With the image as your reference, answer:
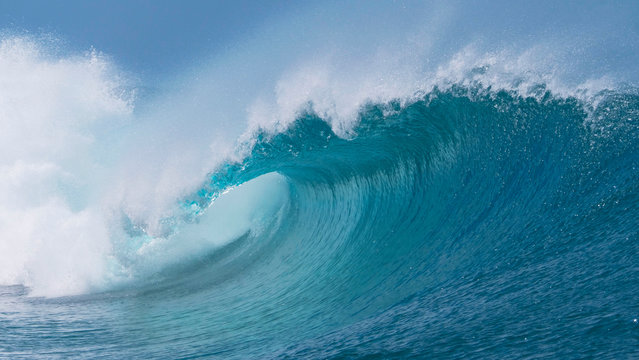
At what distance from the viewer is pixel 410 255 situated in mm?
5926

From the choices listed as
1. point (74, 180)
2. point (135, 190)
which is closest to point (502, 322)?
point (135, 190)

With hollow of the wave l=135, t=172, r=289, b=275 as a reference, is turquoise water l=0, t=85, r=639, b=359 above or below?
below

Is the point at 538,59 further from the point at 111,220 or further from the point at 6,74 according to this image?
the point at 6,74

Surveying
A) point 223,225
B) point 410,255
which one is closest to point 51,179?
point 223,225

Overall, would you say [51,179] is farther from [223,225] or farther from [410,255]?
[410,255]

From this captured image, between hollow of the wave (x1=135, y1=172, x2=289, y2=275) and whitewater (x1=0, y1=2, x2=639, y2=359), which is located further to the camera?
hollow of the wave (x1=135, y1=172, x2=289, y2=275)

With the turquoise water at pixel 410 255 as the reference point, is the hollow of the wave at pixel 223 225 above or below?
above

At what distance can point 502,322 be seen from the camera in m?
3.34

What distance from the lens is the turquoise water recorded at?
3.47m

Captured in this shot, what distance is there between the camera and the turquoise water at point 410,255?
3475 millimetres

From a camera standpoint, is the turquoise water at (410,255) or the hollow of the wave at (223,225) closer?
the turquoise water at (410,255)

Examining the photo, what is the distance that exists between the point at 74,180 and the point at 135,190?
5.05 meters

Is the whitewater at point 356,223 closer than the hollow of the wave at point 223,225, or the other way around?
the whitewater at point 356,223

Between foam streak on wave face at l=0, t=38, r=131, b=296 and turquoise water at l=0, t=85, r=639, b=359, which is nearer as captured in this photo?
turquoise water at l=0, t=85, r=639, b=359
